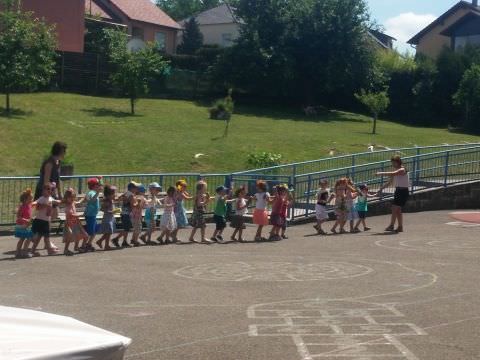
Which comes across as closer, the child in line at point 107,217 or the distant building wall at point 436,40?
the child in line at point 107,217

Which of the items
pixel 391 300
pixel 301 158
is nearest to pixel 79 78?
pixel 301 158

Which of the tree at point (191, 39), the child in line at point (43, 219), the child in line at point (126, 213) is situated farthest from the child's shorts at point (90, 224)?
the tree at point (191, 39)

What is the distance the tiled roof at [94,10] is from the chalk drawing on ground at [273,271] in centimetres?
4546

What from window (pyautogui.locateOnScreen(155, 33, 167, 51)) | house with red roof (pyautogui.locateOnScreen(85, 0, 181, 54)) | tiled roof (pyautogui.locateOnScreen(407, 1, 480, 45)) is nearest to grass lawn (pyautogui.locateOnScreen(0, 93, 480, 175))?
house with red roof (pyautogui.locateOnScreen(85, 0, 181, 54))

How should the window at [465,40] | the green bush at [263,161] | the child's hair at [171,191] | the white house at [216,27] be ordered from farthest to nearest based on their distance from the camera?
the white house at [216,27] → the window at [465,40] → the green bush at [263,161] → the child's hair at [171,191]

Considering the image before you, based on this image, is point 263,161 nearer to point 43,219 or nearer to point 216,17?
point 43,219

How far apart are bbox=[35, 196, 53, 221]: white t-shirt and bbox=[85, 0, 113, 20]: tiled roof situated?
43397 millimetres

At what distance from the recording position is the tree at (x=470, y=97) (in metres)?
42.7

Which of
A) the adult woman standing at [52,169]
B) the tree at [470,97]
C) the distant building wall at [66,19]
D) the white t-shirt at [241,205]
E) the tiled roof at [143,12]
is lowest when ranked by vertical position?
the white t-shirt at [241,205]

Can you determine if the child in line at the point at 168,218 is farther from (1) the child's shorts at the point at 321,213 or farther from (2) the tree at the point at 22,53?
(2) the tree at the point at 22,53

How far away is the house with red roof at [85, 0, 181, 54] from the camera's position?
60469 mm

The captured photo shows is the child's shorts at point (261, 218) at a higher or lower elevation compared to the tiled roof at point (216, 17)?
lower

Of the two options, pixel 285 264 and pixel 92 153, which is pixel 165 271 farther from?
pixel 92 153

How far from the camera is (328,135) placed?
37594 millimetres
